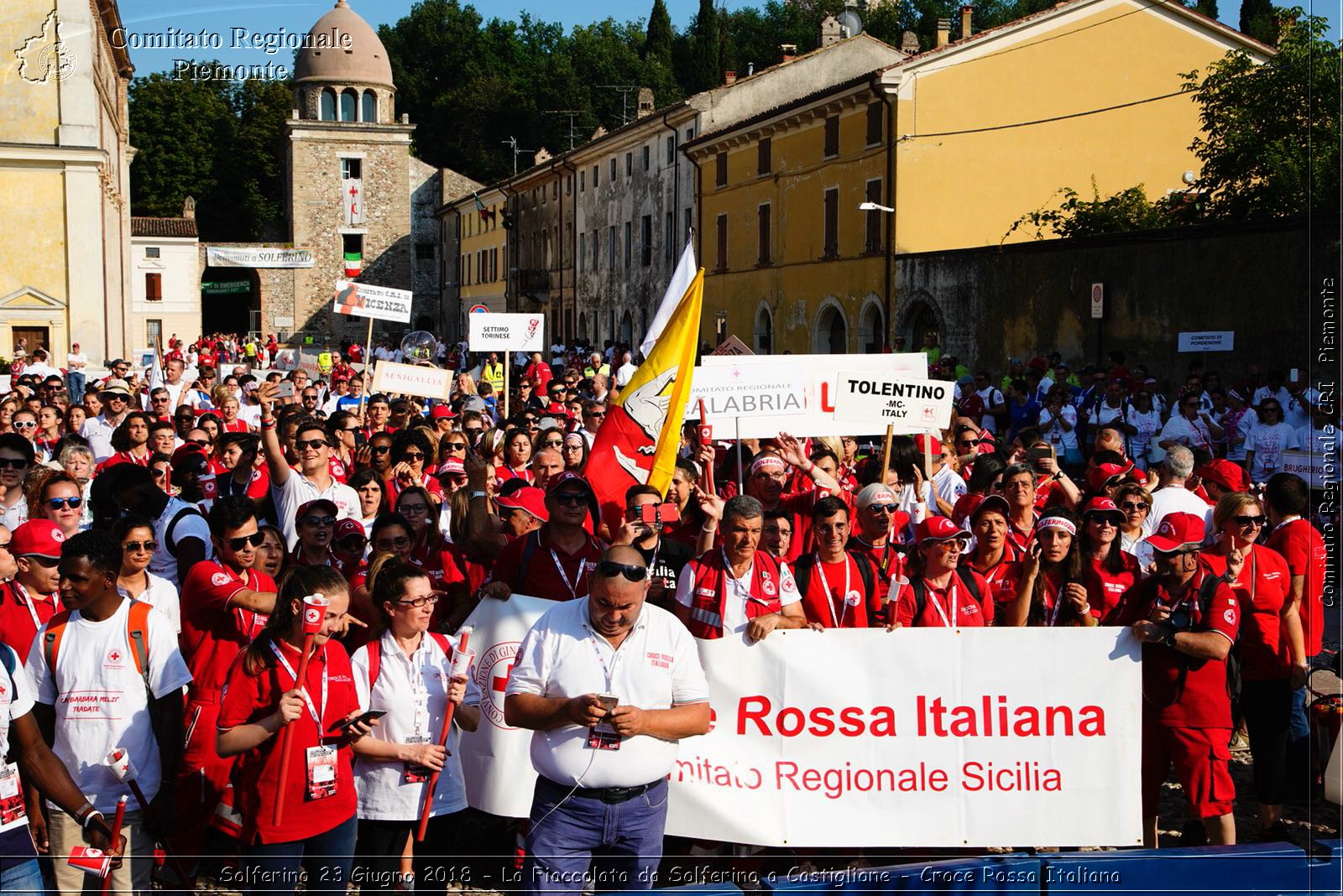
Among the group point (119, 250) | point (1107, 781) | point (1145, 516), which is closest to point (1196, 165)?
point (1145, 516)

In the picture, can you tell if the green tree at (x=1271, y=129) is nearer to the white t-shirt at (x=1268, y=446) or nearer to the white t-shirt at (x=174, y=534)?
the white t-shirt at (x=1268, y=446)

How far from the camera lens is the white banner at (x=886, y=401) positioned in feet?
30.7

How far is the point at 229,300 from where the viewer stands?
8462cm

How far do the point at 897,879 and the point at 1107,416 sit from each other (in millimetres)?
12859

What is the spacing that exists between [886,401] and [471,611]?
3.80 meters

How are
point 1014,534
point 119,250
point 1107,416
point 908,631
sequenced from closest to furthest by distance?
1. point 908,631
2. point 1014,534
3. point 1107,416
4. point 119,250

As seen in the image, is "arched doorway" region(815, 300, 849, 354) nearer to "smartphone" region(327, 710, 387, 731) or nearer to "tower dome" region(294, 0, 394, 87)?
"smartphone" region(327, 710, 387, 731)

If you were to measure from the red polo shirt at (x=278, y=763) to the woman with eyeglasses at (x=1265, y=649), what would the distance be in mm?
4294

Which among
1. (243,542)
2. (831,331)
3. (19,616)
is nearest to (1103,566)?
(243,542)

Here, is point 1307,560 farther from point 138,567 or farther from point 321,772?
point 138,567

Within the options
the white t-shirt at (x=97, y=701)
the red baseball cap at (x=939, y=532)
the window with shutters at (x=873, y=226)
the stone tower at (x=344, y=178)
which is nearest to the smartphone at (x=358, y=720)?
the white t-shirt at (x=97, y=701)

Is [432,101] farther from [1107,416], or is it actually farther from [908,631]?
[908,631]

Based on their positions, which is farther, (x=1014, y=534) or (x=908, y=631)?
(x=1014, y=534)

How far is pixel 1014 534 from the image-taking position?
787 cm
